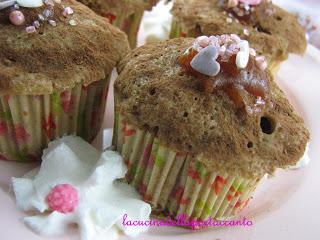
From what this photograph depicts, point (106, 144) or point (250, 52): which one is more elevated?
point (250, 52)

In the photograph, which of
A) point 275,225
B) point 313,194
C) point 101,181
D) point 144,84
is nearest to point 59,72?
point 144,84

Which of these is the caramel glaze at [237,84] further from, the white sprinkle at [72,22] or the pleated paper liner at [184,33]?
the pleated paper liner at [184,33]

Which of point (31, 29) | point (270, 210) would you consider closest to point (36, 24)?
point (31, 29)

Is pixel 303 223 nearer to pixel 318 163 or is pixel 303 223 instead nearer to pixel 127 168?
pixel 318 163

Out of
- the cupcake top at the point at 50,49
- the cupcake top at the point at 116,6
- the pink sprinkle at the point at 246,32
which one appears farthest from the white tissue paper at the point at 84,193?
the pink sprinkle at the point at 246,32

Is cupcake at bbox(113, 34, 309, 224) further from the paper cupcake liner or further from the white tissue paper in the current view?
the paper cupcake liner

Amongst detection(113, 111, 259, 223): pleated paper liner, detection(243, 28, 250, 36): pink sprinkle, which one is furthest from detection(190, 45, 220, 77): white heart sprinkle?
detection(243, 28, 250, 36): pink sprinkle
